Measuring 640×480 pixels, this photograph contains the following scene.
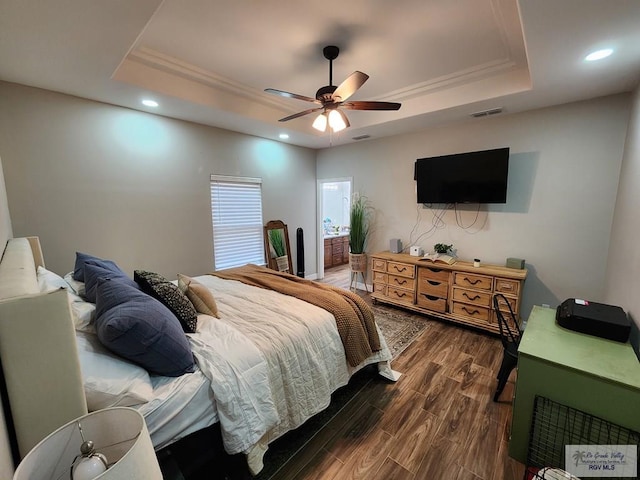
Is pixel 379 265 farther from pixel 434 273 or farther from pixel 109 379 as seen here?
pixel 109 379

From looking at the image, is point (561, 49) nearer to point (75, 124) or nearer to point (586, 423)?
point (586, 423)

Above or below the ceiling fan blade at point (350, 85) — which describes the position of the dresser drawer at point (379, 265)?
below

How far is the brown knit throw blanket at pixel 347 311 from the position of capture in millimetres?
2033

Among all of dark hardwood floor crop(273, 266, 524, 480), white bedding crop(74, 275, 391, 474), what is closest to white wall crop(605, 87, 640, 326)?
dark hardwood floor crop(273, 266, 524, 480)

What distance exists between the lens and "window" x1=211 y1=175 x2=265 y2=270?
3861 mm

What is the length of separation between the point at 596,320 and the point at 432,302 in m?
1.87

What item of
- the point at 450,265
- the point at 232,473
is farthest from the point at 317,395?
the point at 450,265

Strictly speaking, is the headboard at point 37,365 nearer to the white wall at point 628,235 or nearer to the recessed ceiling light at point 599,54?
the white wall at point 628,235

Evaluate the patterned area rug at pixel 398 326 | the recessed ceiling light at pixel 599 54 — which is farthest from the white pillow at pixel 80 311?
the recessed ceiling light at pixel 599 54

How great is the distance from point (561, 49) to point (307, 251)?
417cm

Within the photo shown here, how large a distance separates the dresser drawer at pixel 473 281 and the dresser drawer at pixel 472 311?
9.5 inches

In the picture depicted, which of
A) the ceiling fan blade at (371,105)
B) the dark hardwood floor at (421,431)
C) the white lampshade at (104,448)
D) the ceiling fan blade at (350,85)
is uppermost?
the ceiling fan blade at (350,85)

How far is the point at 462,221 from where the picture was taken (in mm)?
3609

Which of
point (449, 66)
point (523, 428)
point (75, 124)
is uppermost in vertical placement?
point (449, 66)
